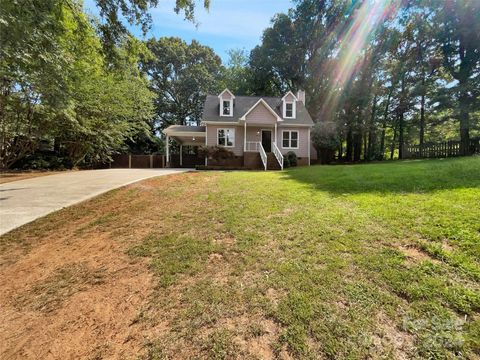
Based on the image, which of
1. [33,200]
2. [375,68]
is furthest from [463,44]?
[33,200]

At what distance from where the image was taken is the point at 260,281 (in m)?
3.06

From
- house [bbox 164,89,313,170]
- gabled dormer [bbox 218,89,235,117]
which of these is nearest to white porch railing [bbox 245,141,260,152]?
house [bbox 164,89,313,170]

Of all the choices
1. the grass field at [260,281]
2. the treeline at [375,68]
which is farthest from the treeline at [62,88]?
the treeline at [375,68]

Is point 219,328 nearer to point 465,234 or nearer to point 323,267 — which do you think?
point 323,267

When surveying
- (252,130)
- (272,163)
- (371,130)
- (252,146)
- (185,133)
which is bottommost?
(272,163)

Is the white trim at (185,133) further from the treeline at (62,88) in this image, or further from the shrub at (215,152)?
the treeline at (62,88)

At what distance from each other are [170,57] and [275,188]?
1363 inches

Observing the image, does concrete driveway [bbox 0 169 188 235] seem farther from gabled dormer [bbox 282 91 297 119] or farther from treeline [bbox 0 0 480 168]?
gabled dormer [bbox 282 91 297 119]

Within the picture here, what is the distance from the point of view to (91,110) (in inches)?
725

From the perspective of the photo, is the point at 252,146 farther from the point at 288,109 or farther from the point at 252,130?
the point at 288,109

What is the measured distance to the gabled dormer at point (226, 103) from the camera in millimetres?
20438

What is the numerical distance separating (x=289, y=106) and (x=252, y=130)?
3.91 meters

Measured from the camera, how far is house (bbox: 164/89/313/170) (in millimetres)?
19172

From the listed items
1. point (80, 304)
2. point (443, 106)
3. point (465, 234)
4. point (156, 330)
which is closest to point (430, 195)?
point (465, 234)
